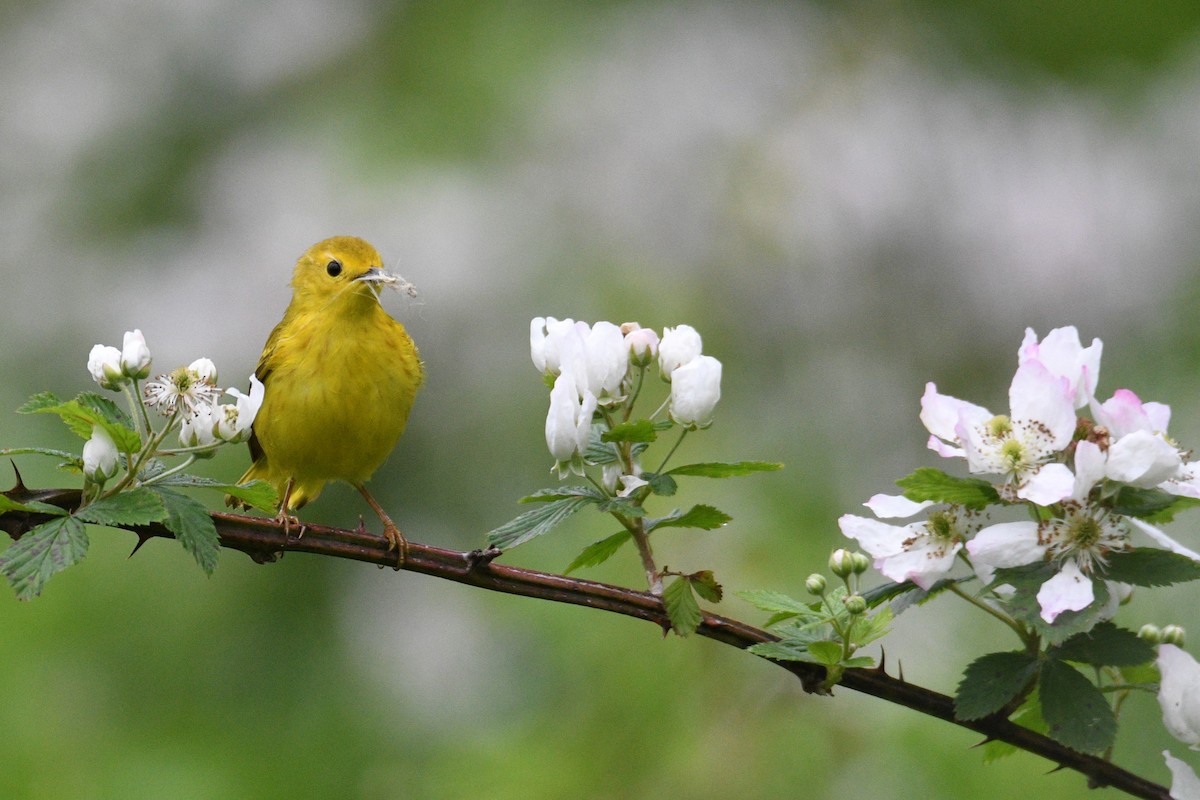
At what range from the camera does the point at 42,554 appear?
1.78 m

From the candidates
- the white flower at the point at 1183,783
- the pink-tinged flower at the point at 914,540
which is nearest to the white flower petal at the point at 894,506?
the pink-tinged flower at the point at 914,540

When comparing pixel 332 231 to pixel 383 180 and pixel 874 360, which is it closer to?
pixel 383 180

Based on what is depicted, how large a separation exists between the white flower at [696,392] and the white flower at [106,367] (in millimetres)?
892

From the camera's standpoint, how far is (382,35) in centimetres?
795

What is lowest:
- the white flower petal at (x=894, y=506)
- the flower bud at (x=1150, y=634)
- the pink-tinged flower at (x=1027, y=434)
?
the flower bud at (x=1150, y=634)

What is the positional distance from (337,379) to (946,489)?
2.15 m

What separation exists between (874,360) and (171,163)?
4.19 meters

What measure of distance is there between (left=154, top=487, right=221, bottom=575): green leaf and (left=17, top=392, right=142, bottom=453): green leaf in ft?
0.31

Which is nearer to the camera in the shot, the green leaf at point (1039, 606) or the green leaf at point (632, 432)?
the green leaf at point (1039, 606)

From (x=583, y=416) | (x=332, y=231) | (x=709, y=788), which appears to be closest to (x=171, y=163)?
(x=332, y=231)

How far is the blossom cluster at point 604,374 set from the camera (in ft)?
6.20

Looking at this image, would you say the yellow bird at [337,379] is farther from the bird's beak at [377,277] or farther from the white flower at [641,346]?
the white flower at [641,346]

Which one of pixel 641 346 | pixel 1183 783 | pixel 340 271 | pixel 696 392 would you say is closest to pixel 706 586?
pixel 696 392

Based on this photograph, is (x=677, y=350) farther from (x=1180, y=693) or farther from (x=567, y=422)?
(x=1180, y=693)
